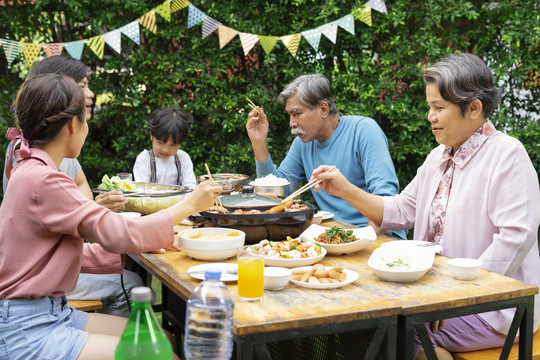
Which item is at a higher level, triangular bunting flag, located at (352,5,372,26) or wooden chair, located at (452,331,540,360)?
triangular bunting flag, located at (352,5,372,26)

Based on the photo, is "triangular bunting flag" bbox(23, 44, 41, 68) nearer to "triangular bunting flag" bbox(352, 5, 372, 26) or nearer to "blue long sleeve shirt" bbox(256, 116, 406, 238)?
"blue long sleeve shirt" bbox(256, 116, 406, 238)

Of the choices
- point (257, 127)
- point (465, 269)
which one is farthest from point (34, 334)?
point (257, 127)

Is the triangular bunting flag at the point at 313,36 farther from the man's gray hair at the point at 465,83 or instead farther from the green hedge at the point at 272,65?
the man's gray hair at the point at 465,83

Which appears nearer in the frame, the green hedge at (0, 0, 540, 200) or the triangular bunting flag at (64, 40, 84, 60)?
the triangular bunting flag at (64, 40, 84, 60)

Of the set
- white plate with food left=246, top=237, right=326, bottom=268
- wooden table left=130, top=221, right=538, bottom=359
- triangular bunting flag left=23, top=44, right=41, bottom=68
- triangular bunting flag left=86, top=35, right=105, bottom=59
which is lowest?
wooden table left=130, top=221, right=538, bottom=359

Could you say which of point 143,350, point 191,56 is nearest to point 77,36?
point 191,56

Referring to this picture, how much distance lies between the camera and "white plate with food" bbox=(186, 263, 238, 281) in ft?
6.48

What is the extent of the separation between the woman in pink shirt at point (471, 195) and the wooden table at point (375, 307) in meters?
0.20

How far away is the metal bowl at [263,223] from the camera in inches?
97.7

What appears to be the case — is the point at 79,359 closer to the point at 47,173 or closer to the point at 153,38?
the point at 47,173

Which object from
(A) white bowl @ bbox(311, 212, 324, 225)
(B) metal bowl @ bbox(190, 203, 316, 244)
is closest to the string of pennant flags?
(A) white bowl @ bbox(311, 212, 324, 225)

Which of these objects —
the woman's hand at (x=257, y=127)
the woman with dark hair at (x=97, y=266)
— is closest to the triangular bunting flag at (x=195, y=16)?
the woman's hand at (x=257, y=127)

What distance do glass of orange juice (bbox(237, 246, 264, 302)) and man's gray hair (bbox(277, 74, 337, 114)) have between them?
Result: 7.30 feet

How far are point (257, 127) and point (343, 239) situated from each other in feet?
6.33
